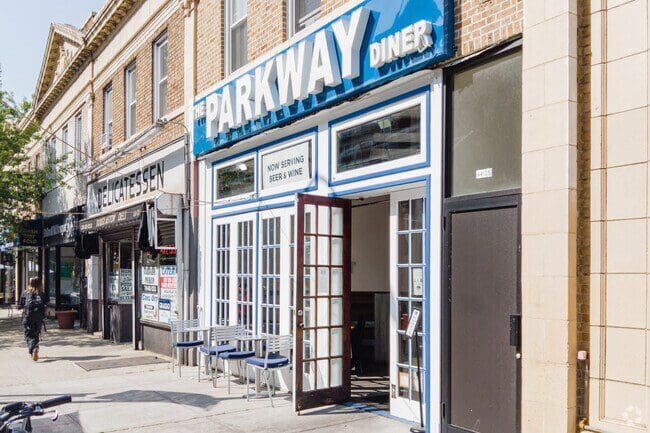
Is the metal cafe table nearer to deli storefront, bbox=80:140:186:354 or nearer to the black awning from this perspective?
deli storefront, bbox=80:140:186:354

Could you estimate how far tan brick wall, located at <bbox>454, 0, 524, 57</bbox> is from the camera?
617cm

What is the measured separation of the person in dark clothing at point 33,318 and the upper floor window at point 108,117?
211 inches

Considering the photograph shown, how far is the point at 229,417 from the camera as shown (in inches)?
324

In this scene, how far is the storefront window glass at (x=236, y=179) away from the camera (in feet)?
36.0

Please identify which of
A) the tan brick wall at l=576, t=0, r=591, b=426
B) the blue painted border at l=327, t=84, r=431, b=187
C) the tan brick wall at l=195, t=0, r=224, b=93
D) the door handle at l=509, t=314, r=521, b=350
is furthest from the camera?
the tan brick wall at l=195, t=0, r=224, b=93

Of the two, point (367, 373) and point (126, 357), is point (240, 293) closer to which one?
point (367, 373)

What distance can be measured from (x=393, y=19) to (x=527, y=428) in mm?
4423

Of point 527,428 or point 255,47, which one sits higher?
point 255,47

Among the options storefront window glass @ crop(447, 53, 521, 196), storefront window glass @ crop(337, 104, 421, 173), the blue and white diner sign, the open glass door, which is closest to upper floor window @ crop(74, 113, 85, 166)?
the blue and white diner sign

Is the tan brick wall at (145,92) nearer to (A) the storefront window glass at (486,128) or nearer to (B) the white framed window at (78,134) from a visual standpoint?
(B) the white framed window at (78,134)

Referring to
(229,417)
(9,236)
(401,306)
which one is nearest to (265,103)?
(401,306)

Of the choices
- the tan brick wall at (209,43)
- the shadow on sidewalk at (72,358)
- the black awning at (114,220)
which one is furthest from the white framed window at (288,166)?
the shadow on sidewalk at (72,358)

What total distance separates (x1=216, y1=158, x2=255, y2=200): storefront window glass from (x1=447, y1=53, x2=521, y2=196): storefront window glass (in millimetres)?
4794

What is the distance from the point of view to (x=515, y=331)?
592 centimetres
